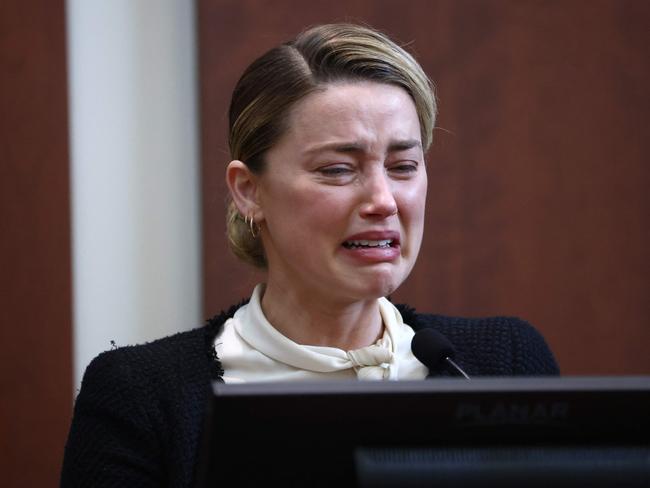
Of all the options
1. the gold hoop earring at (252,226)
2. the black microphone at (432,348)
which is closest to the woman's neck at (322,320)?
the gold hoop earring at (252,226)

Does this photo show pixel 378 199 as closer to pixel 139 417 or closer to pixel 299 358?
pixel 299 358

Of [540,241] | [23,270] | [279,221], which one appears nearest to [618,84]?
[540,241]

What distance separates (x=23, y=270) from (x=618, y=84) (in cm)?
170

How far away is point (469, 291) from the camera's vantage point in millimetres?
2883

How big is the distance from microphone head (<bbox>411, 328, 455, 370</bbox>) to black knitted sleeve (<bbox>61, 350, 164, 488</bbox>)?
0.47 meters

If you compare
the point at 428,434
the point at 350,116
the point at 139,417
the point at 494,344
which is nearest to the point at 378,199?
the point at 350,116

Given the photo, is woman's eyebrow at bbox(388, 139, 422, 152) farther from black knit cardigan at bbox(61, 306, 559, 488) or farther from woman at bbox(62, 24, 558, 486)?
black knit cardigan at bbox(61, 306, 559, 488)

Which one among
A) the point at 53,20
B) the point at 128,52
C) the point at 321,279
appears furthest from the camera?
the point at 128,52

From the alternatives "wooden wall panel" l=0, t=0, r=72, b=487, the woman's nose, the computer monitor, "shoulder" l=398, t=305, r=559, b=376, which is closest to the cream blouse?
"shoulder" l=398, t=305, r=559, b=376

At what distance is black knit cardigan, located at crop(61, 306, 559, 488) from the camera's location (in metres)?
1.63

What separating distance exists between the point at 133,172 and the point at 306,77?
120cm

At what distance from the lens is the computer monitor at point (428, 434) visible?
88 centimetres

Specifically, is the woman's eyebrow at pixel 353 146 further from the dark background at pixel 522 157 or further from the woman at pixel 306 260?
the dark background at pixel 522 157

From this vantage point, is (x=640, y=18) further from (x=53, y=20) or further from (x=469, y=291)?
(x=53, y=20)
